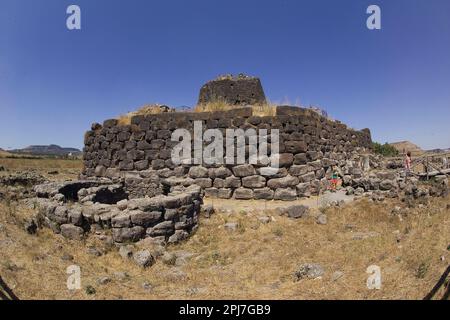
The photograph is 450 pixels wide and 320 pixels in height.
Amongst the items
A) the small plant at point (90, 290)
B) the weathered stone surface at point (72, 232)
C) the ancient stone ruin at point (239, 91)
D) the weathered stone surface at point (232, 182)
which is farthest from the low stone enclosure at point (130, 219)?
the ancient stone ruin at point (239, 91)

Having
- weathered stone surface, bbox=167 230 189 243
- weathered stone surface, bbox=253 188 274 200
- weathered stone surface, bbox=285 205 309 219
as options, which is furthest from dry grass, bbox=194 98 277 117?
weathered stone surface, bbox=167 230 189 243

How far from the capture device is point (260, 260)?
7.00 m

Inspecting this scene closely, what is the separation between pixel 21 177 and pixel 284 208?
14.2m

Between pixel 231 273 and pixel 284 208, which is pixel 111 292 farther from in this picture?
pixel 284 208

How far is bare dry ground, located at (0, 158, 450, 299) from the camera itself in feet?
17.7

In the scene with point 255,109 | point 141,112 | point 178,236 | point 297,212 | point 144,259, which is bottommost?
point 144,259

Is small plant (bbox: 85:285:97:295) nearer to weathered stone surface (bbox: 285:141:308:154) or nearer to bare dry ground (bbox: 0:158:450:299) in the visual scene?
bare dry ground (bbox: 0:158:450:299)

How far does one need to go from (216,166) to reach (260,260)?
16.1 ft

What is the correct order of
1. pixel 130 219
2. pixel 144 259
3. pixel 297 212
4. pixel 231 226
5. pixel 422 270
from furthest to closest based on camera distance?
pixel 297 212 < pixel 231 226 < pixel 130 219 < pixel 144 259 < pixel 422 270

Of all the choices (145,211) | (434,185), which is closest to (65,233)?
(145,211)

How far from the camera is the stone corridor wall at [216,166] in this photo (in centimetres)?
1081

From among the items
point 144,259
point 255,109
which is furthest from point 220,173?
point 144,259

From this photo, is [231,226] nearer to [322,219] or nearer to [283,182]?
[322,219]

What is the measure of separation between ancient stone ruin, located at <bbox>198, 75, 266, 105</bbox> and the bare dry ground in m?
8.80
